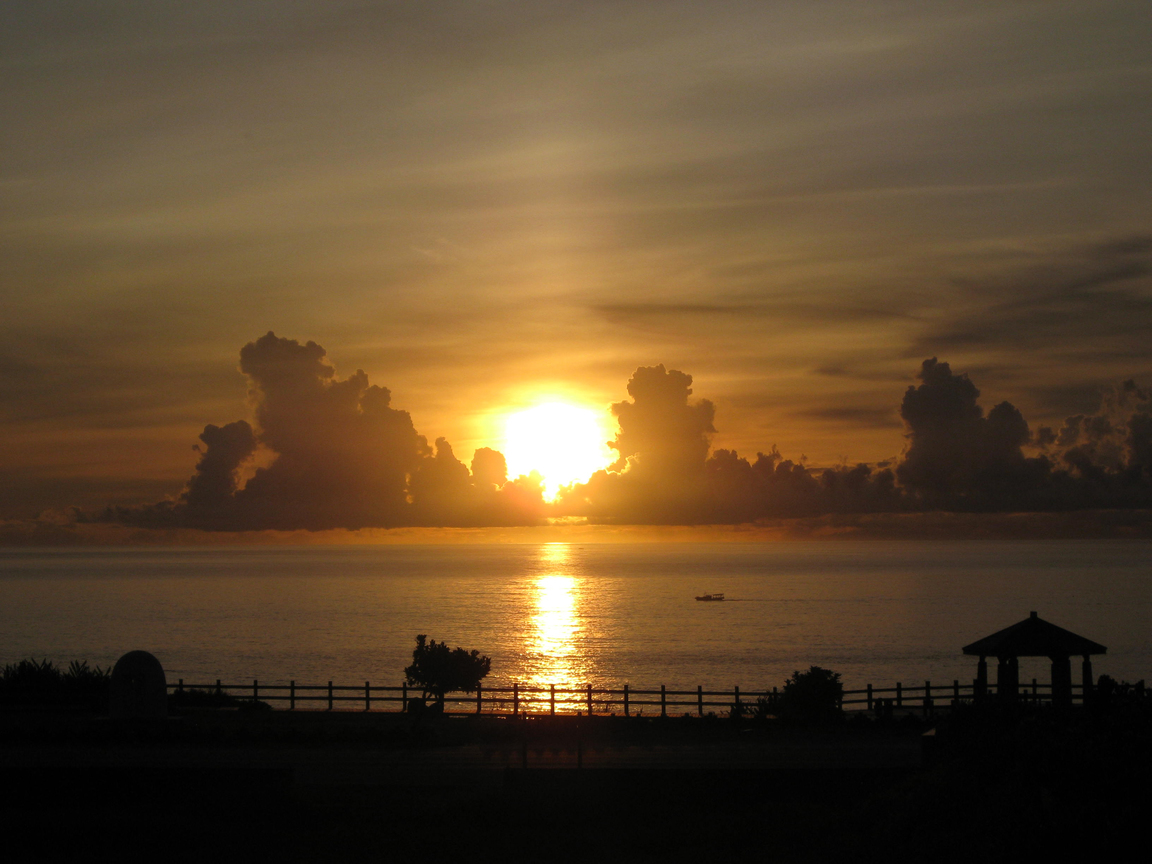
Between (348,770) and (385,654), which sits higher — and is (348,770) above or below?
above

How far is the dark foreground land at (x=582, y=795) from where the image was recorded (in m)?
13.8

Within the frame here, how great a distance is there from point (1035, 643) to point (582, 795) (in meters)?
11.0

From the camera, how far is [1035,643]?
909 inches

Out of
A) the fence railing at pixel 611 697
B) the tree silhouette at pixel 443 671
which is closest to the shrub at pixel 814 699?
the fence railing at pixel 611 697

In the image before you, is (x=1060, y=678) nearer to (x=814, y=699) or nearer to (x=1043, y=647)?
(x=1043, y=647)

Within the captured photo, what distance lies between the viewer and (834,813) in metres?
18.1

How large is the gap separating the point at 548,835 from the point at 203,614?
142392 millimetres

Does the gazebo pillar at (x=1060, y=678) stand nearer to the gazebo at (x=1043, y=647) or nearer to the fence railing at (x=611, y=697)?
the gazebo at (x=1043, y=647)

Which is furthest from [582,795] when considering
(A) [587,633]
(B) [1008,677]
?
(A) [587,633]

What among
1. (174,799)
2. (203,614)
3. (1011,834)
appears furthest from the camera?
(203,614)

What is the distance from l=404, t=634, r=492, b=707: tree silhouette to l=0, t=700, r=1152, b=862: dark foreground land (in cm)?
575

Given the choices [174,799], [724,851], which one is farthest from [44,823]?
[724,851]

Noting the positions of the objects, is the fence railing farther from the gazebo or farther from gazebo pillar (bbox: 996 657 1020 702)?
the gazebo

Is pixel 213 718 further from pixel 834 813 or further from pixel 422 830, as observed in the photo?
pixel 834 813
